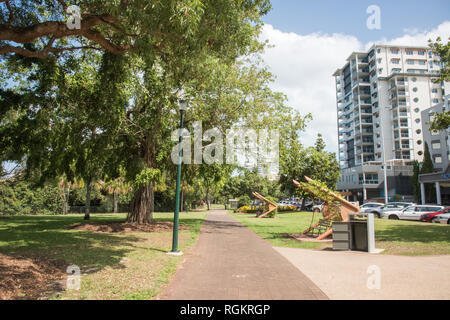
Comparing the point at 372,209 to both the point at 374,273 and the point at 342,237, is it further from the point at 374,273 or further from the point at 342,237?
the point at 374,273

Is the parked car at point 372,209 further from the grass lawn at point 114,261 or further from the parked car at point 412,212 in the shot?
the grass lawn at point 114,261

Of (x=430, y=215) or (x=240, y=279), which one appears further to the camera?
(x=430, y=215)

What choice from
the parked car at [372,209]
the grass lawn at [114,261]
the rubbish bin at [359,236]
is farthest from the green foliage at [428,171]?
the grass lawn at [114,261]

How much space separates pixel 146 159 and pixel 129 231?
4126 mm

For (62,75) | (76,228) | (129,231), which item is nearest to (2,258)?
(62,75)

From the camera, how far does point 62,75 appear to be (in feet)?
36.7

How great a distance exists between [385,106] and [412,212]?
60.9m

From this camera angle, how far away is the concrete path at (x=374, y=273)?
5.45m

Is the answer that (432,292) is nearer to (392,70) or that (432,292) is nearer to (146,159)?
(146,159)

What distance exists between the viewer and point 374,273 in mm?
7062

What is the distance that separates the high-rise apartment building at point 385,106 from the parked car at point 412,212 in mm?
36774

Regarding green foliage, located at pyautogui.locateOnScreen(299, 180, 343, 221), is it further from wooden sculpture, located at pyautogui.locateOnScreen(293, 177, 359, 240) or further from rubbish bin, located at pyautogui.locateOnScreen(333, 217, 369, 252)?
rubbish bin, located at pyautogui.locateOnScreen(333, 217, 369, 252)

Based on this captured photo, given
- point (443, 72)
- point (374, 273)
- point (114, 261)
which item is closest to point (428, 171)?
point (443, 72)

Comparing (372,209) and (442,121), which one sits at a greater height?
(442,121)
